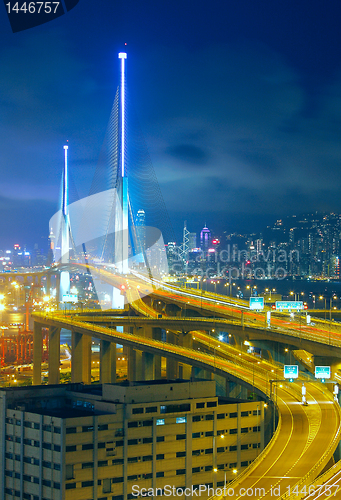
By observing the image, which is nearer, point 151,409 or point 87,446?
point 87,446

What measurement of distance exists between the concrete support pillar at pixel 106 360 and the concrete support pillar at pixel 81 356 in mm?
2079

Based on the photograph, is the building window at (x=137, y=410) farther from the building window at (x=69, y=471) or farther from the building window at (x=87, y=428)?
the building window at (x=69, y=471)

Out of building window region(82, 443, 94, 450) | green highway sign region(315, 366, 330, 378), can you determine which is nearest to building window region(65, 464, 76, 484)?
building window region(82, 443, 94, 450)

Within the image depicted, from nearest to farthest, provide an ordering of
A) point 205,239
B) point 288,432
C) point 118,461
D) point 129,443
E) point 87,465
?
point 288,432
point 87,465
point 118,461
point 129,443
point 205,239

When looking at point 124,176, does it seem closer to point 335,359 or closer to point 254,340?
point 254,340

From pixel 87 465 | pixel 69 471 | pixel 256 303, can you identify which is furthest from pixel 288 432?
pixel 256 303

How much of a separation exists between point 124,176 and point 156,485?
22.2 metres

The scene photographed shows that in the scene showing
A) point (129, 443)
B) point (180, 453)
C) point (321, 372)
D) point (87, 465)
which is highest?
point (321, 372)

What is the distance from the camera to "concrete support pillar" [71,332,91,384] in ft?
104

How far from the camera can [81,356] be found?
106 ft

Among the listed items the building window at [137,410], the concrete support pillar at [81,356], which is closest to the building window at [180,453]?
the building window at [137,410]

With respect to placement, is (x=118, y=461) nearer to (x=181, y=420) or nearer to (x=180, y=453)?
(x=180, y=453)

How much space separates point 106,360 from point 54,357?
15.6 ft

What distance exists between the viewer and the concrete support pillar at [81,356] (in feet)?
104
